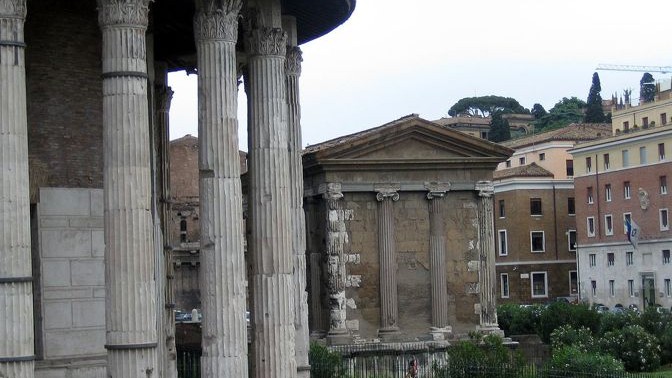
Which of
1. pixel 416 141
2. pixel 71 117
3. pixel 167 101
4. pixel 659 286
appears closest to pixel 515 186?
pixel 659 286

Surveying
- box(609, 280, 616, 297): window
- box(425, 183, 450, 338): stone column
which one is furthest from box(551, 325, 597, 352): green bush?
box(609, 280, 616, 297): window

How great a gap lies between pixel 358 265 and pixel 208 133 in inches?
754

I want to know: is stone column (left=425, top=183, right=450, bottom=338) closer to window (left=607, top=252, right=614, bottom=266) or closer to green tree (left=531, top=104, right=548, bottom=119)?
window (left=607, top=252, right=614, bottom=266)

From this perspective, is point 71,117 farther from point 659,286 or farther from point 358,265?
point 659,286

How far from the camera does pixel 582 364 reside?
26000mm

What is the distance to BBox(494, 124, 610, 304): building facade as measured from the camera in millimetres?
68125

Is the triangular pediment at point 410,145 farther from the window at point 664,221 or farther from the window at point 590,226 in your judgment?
the window at point 590,226

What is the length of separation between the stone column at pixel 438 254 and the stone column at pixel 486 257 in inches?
39.5

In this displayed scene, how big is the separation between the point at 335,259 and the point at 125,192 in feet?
Result: 65.7

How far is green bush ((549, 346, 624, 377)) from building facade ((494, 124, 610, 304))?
40.7 meters

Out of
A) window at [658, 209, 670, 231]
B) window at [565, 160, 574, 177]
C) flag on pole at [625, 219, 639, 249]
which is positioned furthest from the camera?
window at [565, 160, 574, 177]

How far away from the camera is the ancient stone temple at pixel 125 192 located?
1462cm

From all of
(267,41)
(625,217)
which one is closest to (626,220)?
(625,217)

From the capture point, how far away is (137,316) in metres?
14.9
